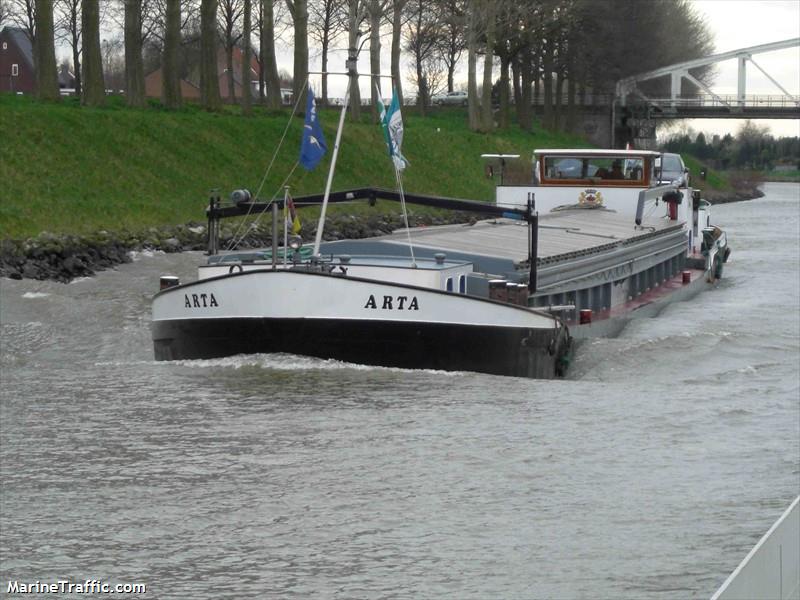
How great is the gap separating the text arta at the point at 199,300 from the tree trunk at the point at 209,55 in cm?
2868

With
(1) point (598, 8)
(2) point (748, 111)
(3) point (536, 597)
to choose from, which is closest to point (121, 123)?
(3) point (536, 597)

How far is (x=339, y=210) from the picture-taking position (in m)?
43.2

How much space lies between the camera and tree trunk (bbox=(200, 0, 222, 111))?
45219 mm

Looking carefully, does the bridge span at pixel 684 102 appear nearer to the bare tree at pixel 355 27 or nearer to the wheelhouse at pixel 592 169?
the bare tree at pixel 355 27

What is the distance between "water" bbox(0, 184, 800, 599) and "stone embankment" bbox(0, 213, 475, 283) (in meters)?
7.53

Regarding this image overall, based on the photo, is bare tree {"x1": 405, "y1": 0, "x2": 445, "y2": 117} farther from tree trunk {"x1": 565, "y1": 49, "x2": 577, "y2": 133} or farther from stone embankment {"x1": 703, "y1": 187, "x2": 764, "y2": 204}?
stone embankment {"x1": 703, "y1": 187, "x2": 764, "y2": 204}

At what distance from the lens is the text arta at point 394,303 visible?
55.8ft

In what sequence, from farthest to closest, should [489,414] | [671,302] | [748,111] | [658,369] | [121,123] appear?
[748,111], [121,123], [671,302], [658,369], [489,414]

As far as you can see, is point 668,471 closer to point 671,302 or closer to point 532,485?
point 532,485

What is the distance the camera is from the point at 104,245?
31375 mm

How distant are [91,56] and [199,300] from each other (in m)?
25.2

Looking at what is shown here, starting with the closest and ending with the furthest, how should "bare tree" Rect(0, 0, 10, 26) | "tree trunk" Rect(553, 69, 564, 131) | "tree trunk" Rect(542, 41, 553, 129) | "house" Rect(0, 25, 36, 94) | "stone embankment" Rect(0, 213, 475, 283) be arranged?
"stone embankment" Rect(0, 213, 475, 283) → "bare tree" Rect(0, 0, 10, 26) → "tree trunk" Rect(542, 41, 553, 129) → "tree trunk" Rect(553, 69, 564, 131) → "house" Rect(0, 25, 36, 94)

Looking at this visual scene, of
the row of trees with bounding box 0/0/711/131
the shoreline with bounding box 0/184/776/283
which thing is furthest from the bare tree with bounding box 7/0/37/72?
the shoreline with bounding box 0/184/776/283

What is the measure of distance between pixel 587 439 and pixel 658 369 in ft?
17.2
